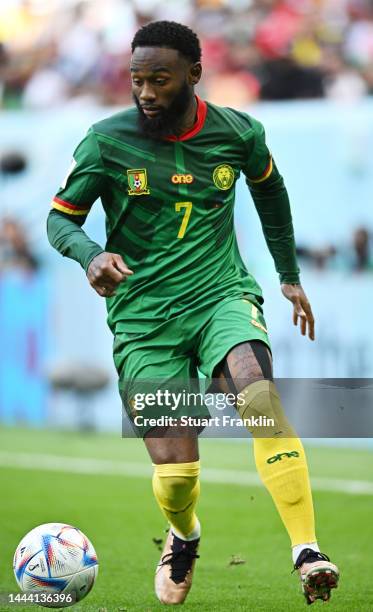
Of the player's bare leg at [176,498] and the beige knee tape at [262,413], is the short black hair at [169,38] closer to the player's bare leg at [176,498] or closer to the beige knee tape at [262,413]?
the beige knee tape at [262,413]

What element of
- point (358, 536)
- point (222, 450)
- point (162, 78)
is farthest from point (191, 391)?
point (222, 450)

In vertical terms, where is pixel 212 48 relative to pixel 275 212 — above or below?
above

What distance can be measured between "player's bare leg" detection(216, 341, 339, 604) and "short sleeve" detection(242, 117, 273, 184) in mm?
905

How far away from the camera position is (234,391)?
4840mm

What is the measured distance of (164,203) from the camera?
513 cm

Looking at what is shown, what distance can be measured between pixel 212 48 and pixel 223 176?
36.6 feet

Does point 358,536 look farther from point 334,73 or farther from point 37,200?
point 37,200

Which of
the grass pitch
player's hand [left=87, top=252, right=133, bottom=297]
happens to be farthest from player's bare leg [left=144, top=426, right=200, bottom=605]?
player's hand [left=87, top=252, right=133, bottom=297]

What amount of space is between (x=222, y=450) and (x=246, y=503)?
169 inches

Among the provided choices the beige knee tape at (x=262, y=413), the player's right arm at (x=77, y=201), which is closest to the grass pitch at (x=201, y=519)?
the beige knee tape at (x=262, y=413)

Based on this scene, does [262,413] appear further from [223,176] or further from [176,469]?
[223,176]

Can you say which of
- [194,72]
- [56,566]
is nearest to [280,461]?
[56,566]

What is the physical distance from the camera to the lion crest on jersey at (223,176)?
520 centimetres

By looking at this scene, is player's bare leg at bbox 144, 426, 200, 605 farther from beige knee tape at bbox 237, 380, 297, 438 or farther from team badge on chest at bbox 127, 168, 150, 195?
team badge on chest at bbox 127, 168, 150, 195
